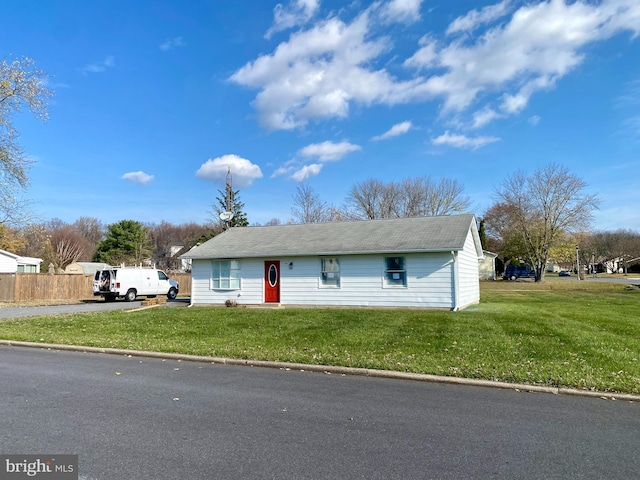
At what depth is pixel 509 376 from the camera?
7.04 metres

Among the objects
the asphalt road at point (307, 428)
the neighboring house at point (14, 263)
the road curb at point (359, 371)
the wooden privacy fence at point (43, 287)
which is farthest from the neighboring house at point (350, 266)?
the neighboring house at point (14, 263)

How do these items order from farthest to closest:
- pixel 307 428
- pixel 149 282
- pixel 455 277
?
pixel 149 282 < pixel 455 277 < pixel 307 428

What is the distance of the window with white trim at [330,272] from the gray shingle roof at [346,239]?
59 centimetres

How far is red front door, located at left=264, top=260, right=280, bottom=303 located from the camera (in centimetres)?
1986

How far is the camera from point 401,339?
10.3 meters

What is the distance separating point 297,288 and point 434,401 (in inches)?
541

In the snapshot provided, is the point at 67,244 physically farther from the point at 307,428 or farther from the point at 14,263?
the point at 307,428

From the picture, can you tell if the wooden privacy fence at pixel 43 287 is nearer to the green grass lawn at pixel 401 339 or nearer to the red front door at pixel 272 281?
the green grass lawn at pixel 401 339

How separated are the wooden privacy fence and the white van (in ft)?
14.2

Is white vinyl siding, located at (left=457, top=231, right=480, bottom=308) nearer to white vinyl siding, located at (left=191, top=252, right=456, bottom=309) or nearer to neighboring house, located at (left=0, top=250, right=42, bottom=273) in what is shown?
white vinyl siding, located at (left=191, top=252, right=456, bottom=309)

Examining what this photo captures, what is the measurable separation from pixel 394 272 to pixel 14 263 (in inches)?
1489

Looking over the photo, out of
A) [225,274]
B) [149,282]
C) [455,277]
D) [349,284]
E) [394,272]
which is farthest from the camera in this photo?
[149,282]

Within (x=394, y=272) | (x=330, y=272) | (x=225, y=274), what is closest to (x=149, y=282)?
(x=225, y=274)

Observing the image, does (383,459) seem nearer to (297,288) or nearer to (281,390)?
(281,390)
